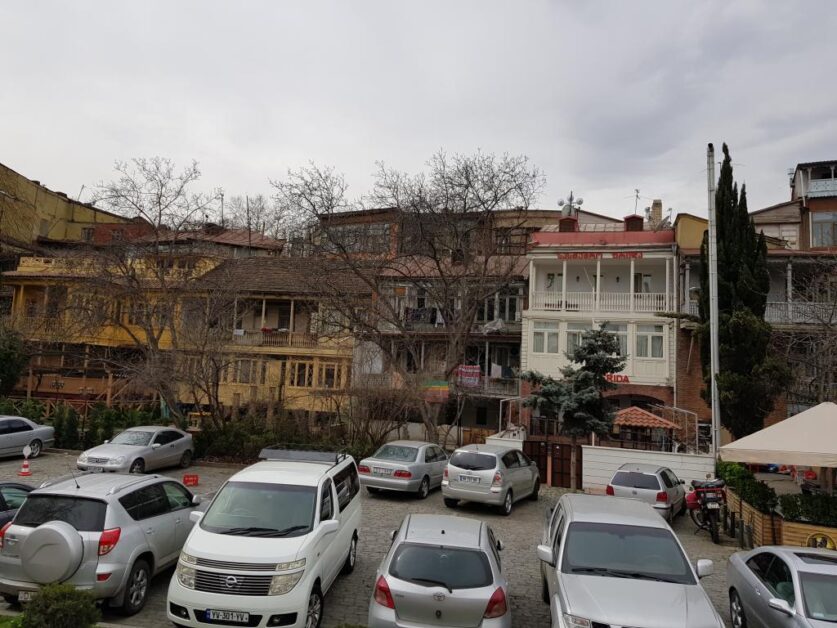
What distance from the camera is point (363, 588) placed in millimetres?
8852

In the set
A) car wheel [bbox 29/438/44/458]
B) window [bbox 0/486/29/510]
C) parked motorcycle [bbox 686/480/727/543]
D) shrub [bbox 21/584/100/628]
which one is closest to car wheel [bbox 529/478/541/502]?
parked motorcycle [bbox 686/480/727/543]

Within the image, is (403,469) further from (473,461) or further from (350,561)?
(350,561)

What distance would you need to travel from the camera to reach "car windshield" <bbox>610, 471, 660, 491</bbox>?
48.3 ft

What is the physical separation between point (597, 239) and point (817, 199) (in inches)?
529

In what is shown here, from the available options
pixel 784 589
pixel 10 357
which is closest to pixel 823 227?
pixel 784 589

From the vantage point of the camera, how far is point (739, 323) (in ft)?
63.7

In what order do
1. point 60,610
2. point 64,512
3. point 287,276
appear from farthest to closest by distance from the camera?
point 287,276 < point 64,512 < point 60,610

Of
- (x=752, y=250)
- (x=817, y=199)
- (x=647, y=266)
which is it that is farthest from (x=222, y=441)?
(x=817, y=199)

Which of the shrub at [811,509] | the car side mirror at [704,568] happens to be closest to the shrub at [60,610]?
the car side mirror at [704,568]

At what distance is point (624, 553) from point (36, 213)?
5111 centimetres

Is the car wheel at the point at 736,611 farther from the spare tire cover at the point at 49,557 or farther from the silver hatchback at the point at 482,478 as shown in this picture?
the spare tire cover at the point at 49,557

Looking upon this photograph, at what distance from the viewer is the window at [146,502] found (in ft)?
26.0

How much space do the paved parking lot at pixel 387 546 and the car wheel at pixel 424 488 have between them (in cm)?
26

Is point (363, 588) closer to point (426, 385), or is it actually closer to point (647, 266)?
point (426, 385)
